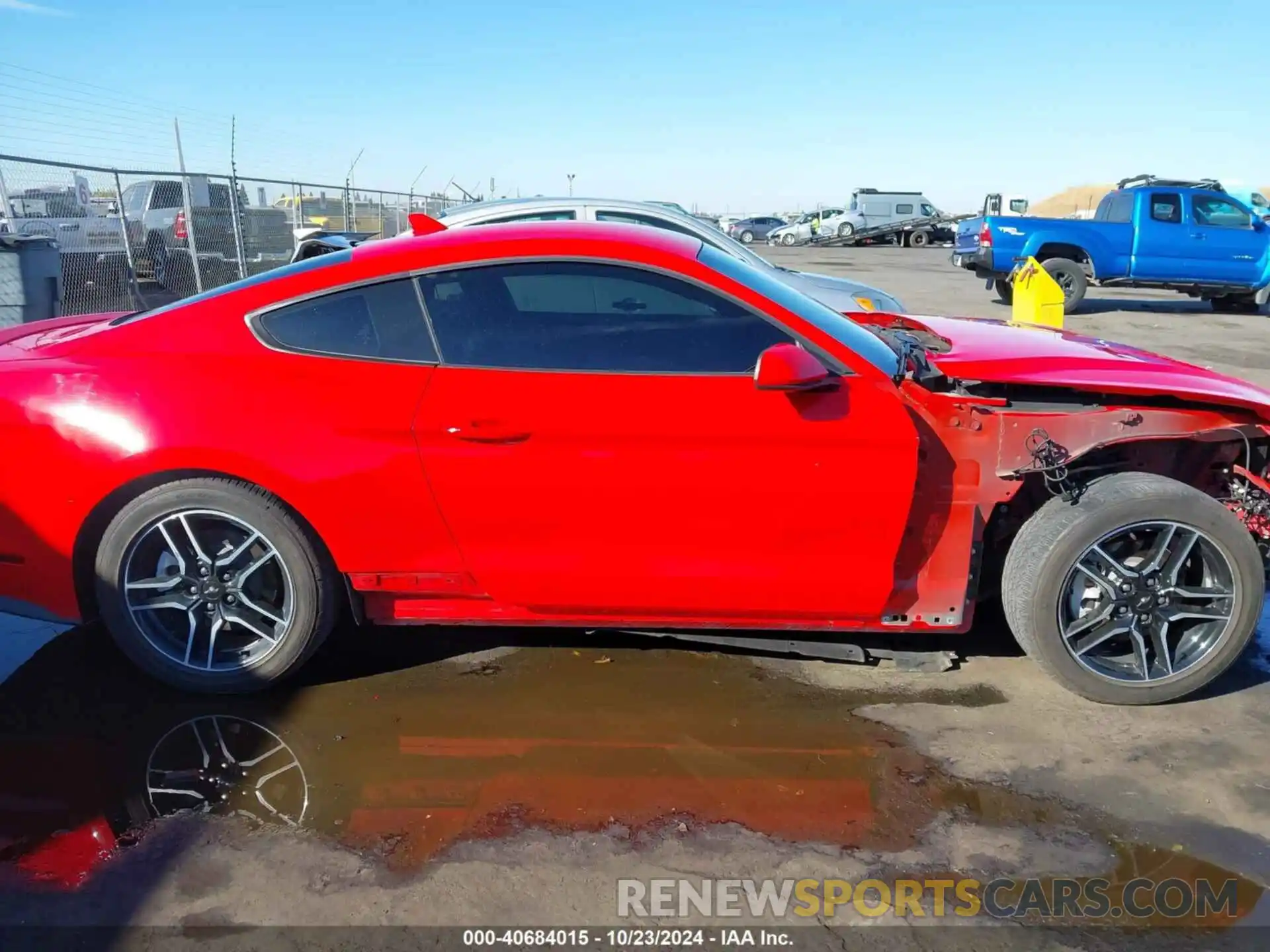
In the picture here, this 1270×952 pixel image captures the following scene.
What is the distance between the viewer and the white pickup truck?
997 centimetres

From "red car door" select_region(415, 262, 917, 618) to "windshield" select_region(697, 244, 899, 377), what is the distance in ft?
0.54

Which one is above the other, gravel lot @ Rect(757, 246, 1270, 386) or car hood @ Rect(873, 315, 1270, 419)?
car hood @ Rect(873, 315, 1270, 419)

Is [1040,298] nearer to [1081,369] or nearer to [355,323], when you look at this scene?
[1081,369]

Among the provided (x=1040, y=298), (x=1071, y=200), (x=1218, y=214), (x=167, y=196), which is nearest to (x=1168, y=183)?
(x=1218, y=214)

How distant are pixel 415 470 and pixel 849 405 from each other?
1.48 metres

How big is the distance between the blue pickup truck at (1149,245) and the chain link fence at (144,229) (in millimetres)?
10695

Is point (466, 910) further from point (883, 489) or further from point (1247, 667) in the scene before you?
point (1247, 667)

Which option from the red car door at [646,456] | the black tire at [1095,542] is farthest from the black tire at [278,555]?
the black tire at [1095,542]

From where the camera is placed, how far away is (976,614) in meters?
4.36

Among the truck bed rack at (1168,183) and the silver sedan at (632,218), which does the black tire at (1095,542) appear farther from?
the truck bed rack at (1168,183)

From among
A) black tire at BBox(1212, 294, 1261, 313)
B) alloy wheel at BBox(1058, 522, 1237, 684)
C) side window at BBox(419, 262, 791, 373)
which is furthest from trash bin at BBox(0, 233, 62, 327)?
black tire at BBox(1212, 294, 1261, 313)

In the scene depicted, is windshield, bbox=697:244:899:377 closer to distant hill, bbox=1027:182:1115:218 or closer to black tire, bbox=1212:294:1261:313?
black tire, bbox=1212:294:1261:313

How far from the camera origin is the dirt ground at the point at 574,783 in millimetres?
2641

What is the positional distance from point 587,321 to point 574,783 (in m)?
1.55
